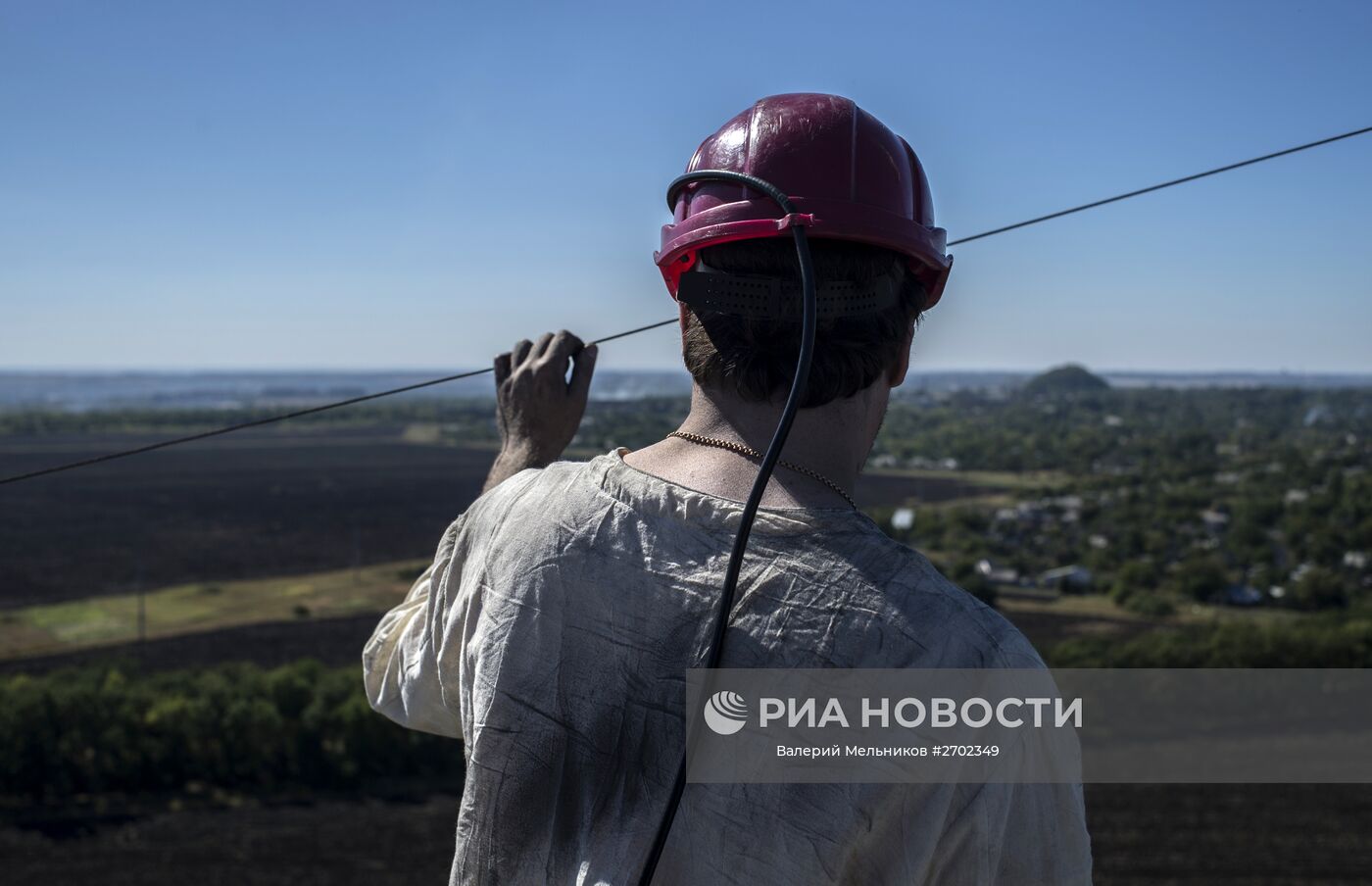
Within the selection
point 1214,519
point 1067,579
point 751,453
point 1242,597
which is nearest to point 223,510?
point 1067,579

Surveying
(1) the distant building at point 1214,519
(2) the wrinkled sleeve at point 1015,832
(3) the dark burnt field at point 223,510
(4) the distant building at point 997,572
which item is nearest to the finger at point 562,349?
(2) the wrinkled sleeve at point 1015,832

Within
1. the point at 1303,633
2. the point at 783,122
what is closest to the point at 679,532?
the point at 783,122

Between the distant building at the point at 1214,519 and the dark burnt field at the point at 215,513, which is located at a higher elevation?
the distant building at the point at 1214,519

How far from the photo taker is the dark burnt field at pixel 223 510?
157 feet

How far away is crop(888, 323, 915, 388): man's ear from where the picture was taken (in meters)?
1.51

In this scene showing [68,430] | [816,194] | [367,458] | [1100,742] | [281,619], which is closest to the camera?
[816,194]

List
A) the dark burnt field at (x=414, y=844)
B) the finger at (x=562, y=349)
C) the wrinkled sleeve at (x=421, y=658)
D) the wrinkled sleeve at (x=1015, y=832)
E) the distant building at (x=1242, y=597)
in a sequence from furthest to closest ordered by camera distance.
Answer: the distant building at (x=1242, y=597) < the dark burnt field at (x=414, y=844) < the finger at (x=562, y=349) < the wrinkled sleeve at (x=421, y=658) < the wrinkled sleeve at (x=1015, y=832)

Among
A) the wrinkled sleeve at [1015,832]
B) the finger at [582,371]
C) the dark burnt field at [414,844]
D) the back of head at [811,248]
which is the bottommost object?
the dark burnt field at [414,844]

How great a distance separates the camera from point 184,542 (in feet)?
175

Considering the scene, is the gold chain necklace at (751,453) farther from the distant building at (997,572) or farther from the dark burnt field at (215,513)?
the dark burnt field at (215,513)

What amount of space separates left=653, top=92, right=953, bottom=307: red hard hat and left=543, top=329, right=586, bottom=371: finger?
1.77ft

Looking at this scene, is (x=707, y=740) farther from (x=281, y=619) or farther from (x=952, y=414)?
(x=952, y=414)

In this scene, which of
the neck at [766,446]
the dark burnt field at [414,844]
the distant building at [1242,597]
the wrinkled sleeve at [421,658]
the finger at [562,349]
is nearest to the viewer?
the neck at [766,446]

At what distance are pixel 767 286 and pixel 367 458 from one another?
9414 centimetres
